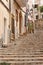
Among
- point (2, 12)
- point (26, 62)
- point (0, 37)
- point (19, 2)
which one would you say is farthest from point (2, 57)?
point (19, 2)

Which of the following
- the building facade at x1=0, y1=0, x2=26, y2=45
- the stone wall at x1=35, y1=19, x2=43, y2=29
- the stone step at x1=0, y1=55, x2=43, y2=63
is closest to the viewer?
the stone step at x1=0, y1=55, x2=43, y2=63

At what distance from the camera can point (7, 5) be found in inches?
824

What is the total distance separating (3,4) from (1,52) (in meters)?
6.12

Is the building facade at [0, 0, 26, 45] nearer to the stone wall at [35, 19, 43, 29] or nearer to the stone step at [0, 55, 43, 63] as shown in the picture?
the stone wall at [35, 19, 43, 29]

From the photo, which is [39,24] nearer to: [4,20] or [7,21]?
[7,21]

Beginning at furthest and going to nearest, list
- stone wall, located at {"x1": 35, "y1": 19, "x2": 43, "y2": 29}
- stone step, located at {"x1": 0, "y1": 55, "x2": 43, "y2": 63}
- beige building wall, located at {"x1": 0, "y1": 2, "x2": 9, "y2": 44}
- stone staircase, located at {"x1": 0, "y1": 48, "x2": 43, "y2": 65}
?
1. stone wall, located at {"x1": 35, "y1": 19, "x2": 43, "y2": 29}
2. beige building wall, located at {"x1": 0, "y1": 2, "x2": 9, "y2": 44}
3. stone step, located at {"x1": 0, "y1": 55, "x2": 43, "y2": 63}
4. stone staircase, located at {"x1": 0, "y1": 48, "x2": 43, "y2": 65}

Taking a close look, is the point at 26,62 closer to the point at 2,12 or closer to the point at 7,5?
the point at 2,12

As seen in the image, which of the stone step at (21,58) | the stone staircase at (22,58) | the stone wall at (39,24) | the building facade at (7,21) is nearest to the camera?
the stone staircase at (22,58)

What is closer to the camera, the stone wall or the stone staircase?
the stone staircase

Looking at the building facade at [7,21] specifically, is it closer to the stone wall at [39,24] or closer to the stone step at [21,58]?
the stone wall at [39,24]

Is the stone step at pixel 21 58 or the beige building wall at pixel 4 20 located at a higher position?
the beige building wall at pixel 4 20

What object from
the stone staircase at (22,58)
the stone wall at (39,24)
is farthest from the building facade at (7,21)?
the stone staircase at (22,58)

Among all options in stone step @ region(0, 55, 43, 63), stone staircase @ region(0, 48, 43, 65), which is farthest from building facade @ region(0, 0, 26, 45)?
stone step @ region(0, 55, 43, 63)

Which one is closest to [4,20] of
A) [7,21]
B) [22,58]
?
[7,21]
